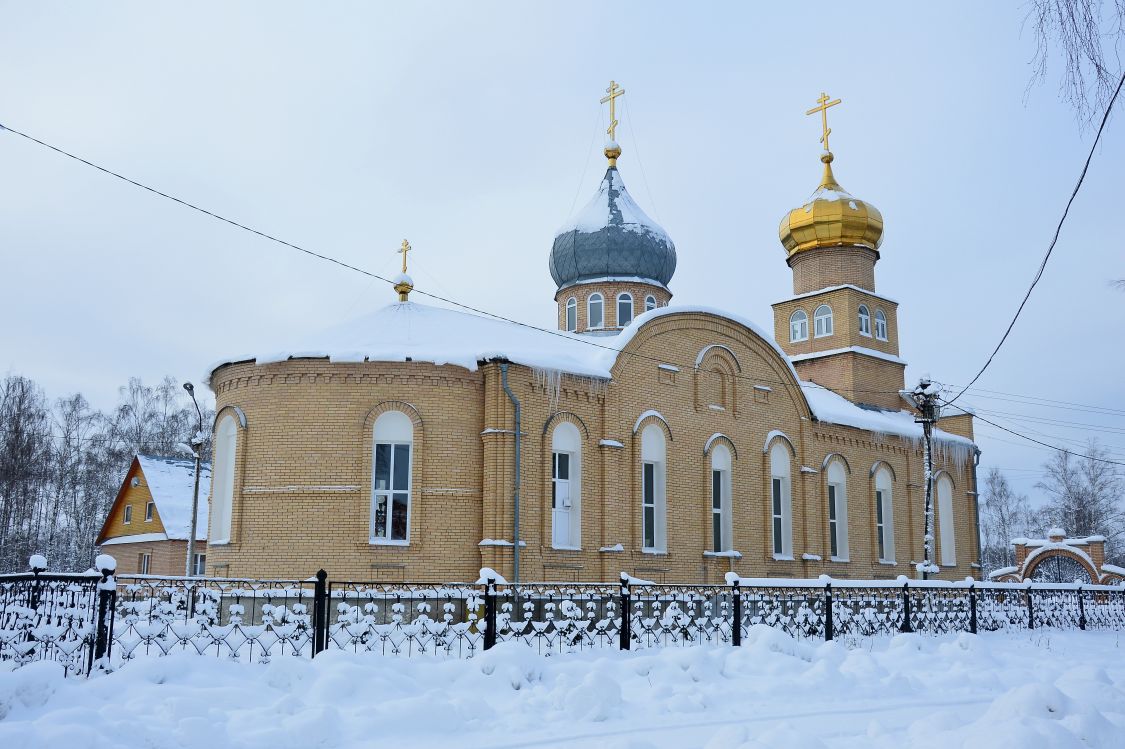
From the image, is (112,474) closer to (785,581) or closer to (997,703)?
(785,581)

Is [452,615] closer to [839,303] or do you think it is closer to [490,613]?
[490,613]

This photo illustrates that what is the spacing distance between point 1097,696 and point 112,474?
31574 mm

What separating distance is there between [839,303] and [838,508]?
20.5 feet

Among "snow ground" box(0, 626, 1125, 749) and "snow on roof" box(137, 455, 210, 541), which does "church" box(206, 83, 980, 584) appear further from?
"snow on roof" box(137, 455, 210, 541)

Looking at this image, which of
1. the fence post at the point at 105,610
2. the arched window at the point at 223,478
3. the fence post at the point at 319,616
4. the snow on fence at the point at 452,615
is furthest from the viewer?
the arched window at the point at 223,478

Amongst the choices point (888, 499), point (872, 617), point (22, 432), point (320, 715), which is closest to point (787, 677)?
point (320, 715)

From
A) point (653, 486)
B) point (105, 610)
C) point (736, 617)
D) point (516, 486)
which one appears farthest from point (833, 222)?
point (105, 610)

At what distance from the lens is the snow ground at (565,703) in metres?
6.09

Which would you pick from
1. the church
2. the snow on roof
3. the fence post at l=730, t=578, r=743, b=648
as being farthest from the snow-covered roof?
the snow on roof

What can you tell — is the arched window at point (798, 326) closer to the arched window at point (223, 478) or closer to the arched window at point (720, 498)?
the arched window at point (720, 498)

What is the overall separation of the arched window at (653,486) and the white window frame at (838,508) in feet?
17.8

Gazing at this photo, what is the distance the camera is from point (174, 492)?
2720cm

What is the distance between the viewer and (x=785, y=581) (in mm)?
13867

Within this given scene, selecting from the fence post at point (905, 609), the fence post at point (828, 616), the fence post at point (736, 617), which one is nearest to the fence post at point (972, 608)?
the fence post at point (905, 609)
